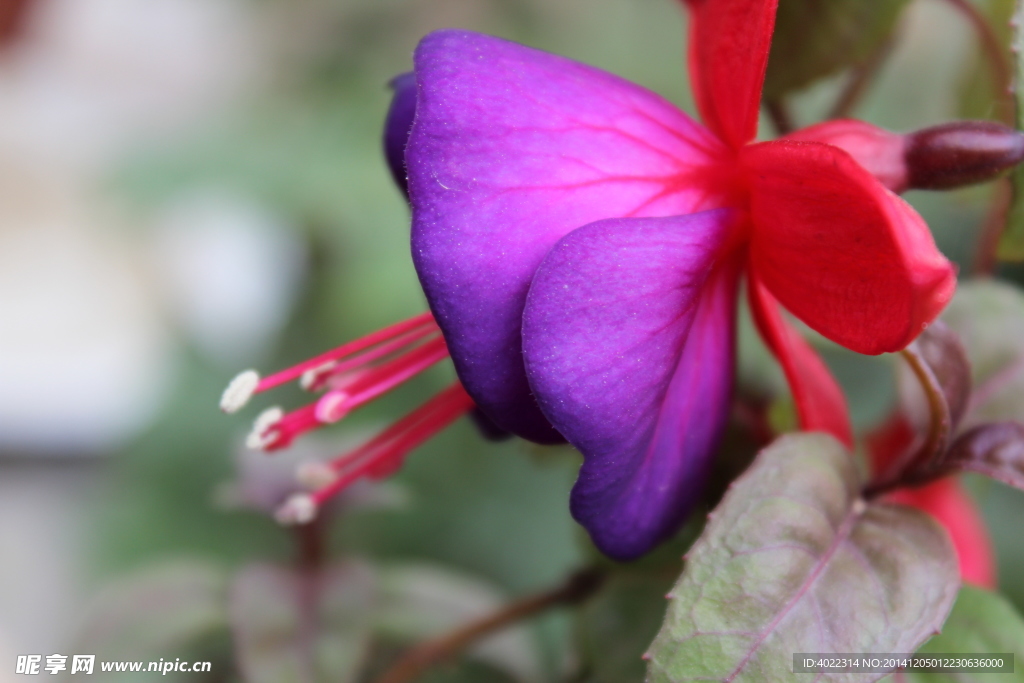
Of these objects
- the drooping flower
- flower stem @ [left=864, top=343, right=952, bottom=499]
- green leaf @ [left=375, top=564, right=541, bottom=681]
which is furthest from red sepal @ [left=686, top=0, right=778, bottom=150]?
green leaf @ [left=375, top=564, right=541, bottom=681]

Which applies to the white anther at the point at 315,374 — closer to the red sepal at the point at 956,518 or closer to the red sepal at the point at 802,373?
the red sepal at the point at 802,373

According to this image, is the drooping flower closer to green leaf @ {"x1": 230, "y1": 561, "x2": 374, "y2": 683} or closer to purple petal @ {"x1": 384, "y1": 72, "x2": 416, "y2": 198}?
purple petal @ {"x1": 384, "y1": 72, "x2": 416, "y2": 198}

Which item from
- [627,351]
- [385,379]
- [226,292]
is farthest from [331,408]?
[226,292]

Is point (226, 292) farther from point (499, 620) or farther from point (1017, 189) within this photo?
point (1017, 189)

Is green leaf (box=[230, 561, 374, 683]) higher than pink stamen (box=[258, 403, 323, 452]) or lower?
lower

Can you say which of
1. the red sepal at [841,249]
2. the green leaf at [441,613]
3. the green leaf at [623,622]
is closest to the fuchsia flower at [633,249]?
the red sepal at [841,249]
